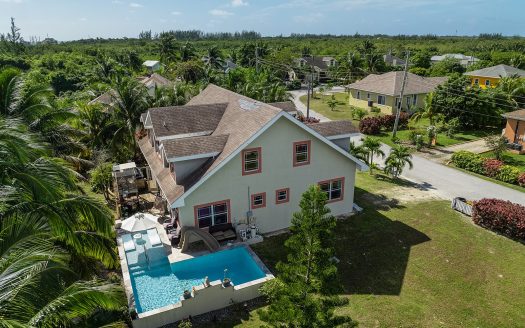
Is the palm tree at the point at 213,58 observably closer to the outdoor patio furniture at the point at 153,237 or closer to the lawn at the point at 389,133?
the lawn at the point at 389,133

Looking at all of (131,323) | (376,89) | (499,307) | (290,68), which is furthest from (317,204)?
(290,68)

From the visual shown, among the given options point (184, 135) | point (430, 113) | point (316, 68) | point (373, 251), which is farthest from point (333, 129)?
point (316, 68)

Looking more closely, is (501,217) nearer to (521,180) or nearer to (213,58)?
(521,180)

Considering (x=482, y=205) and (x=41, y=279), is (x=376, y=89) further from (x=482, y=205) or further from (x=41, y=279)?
(x=41, y=279)

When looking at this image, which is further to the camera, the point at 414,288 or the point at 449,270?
the point at 449,270

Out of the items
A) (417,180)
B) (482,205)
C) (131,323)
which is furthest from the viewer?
(417,180)

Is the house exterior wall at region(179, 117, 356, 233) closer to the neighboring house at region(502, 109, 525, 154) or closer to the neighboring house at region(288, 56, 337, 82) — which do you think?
the neighboring house at region(502, 109, 525, 154)
